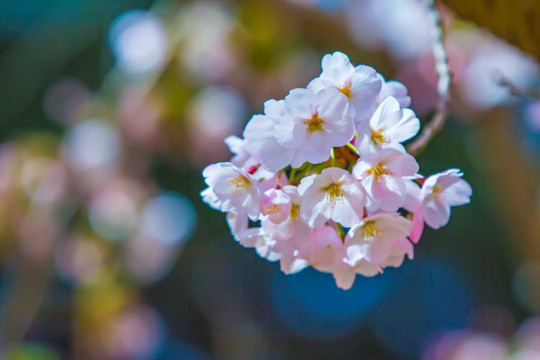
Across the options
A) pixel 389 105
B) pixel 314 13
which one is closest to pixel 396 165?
pixel 389 105

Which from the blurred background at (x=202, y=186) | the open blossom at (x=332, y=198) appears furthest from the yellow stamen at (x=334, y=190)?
the blurred background at (x=202, y=186)

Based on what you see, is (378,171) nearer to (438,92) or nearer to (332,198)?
(332,198)

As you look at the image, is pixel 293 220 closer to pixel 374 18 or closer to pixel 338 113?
pixel 338 113

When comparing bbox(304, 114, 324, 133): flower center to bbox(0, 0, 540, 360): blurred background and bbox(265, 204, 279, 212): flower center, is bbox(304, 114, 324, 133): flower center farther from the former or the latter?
bbox(0, 0, 540, 360): blurred background

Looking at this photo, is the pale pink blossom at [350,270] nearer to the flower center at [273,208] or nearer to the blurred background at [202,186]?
the flower center at [273,208]

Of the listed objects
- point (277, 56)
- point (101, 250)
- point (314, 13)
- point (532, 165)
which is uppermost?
point (314, 13)

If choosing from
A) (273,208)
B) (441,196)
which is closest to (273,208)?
(273,208)
